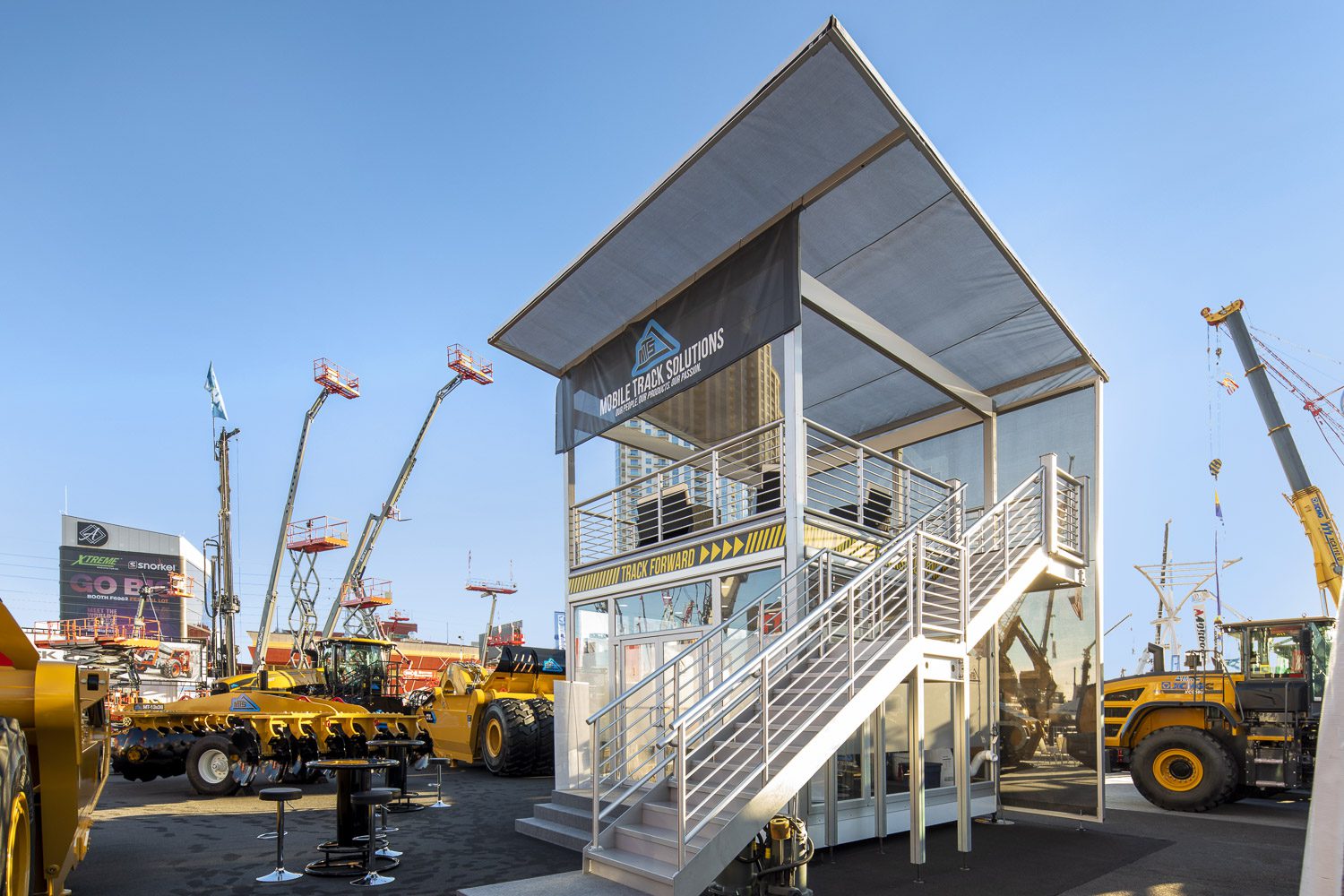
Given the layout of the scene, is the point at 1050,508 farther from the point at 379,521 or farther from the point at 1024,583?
the point at 379,521

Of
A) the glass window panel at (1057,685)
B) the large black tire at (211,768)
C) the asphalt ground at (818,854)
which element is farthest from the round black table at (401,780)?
the glass window panel at (1057,685)

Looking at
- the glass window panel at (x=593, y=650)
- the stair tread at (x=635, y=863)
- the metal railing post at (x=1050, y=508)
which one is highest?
the metal railing post at (x=1050, y=508)

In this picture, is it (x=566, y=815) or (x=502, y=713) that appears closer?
(x=566, y=815)

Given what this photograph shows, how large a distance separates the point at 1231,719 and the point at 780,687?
867 cm

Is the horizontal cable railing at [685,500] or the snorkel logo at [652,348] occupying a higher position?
the snorkel logo at [652,348]

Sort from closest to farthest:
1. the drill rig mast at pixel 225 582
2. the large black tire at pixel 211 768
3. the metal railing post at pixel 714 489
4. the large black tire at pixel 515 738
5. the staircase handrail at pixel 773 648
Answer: the staircase handrail at pixel 773 648, the metal railing post at pixel 714 489, the large black tire at pixel 211 768, the large black tire at pixel 515 738, the drill rig mast at pixel 225 582

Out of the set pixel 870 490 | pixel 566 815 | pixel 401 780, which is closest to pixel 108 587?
pixel 401 780

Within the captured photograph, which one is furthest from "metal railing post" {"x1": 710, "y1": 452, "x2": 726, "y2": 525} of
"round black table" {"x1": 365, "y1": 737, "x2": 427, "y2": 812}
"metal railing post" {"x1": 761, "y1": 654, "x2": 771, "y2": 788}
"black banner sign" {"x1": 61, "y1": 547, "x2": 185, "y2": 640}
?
"black banner sign" {"x1": 61, "y1": 547, "x2": 185, "y2": 640}

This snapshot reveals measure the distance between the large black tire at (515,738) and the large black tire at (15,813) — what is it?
10.4 metres

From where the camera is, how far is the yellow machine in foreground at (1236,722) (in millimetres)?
12188

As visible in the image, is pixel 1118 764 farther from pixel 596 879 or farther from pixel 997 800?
pixel 596 879

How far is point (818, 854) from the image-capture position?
8430mm

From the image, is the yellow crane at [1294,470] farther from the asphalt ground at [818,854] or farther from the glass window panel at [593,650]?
the glass window panel at [593,650]

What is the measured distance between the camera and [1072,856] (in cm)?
881
